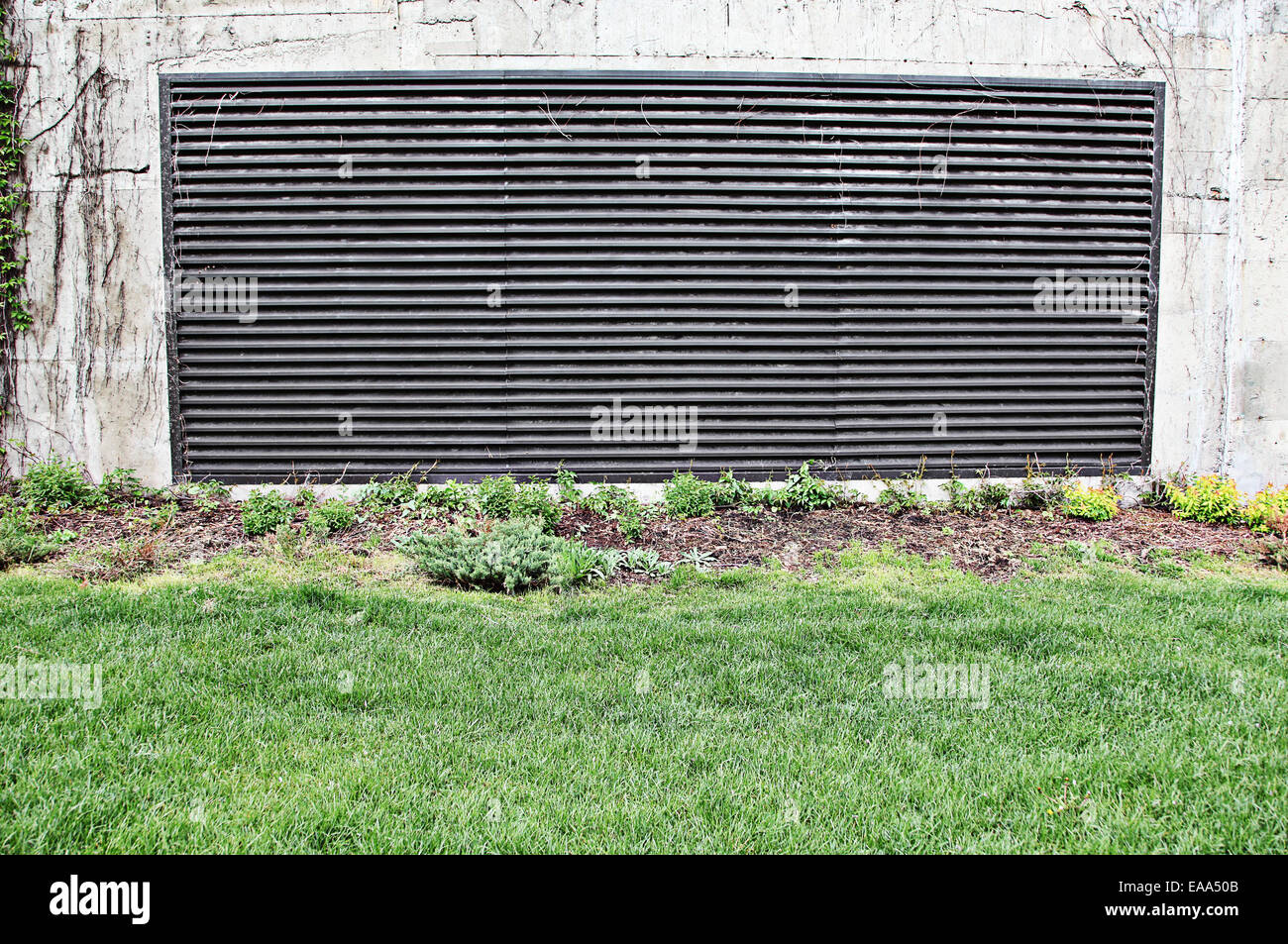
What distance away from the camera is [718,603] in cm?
472

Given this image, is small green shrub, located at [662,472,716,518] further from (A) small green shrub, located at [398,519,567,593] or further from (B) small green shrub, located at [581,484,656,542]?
(A) small green shrub, located at [398,519,567,593]

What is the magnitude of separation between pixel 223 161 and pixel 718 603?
606 centimetres

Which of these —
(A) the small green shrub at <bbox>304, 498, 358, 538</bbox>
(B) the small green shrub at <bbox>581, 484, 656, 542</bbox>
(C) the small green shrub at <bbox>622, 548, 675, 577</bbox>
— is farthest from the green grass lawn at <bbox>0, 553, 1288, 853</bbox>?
(B) the small green shrub at <bbox>581, 484, 656, 542</bbox>

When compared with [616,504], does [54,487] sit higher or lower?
higher

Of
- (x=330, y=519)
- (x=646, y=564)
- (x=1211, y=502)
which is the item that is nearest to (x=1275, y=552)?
(x=1211, y=502)

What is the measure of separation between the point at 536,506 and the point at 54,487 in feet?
13.9

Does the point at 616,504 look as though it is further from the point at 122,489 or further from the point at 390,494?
the point at 122,489

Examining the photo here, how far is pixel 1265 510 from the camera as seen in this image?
6367 millimetres

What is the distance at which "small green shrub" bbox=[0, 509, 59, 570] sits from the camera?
5414mm

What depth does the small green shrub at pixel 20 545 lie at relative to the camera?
17.8 ft

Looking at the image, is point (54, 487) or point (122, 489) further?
point (122, 489)
